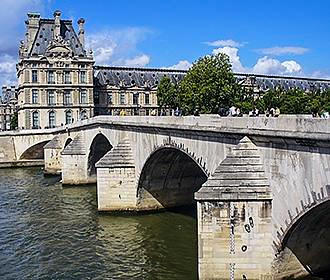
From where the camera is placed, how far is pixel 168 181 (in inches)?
1401

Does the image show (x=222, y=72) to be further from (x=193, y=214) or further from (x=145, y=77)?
(x=145, y=77)

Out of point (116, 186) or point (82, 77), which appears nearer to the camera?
point (116, 186)

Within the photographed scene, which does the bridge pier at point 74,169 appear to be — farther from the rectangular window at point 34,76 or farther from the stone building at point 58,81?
the rectangular window at point 34,76

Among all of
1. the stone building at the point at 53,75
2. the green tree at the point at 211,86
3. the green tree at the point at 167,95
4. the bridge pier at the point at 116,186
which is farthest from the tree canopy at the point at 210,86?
the stone building at the point at 53,75

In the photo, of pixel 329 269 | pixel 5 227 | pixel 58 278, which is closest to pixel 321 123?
pixel 329 269

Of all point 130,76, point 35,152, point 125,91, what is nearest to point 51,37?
point 125,91

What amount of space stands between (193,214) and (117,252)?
9.16 meters

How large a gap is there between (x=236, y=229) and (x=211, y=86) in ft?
138

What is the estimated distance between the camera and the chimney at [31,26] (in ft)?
298

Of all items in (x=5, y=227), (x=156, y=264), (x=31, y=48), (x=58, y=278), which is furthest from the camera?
(x=31, y=48)

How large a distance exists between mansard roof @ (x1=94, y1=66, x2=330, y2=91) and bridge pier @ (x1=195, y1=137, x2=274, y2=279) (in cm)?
8252

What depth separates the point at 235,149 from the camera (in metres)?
20.3

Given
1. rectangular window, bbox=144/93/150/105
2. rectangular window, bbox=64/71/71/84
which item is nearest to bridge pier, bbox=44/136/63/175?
rectangular window, bbox=64/71/71/84

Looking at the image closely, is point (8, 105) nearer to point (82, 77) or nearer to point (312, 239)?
point (82, 77)
